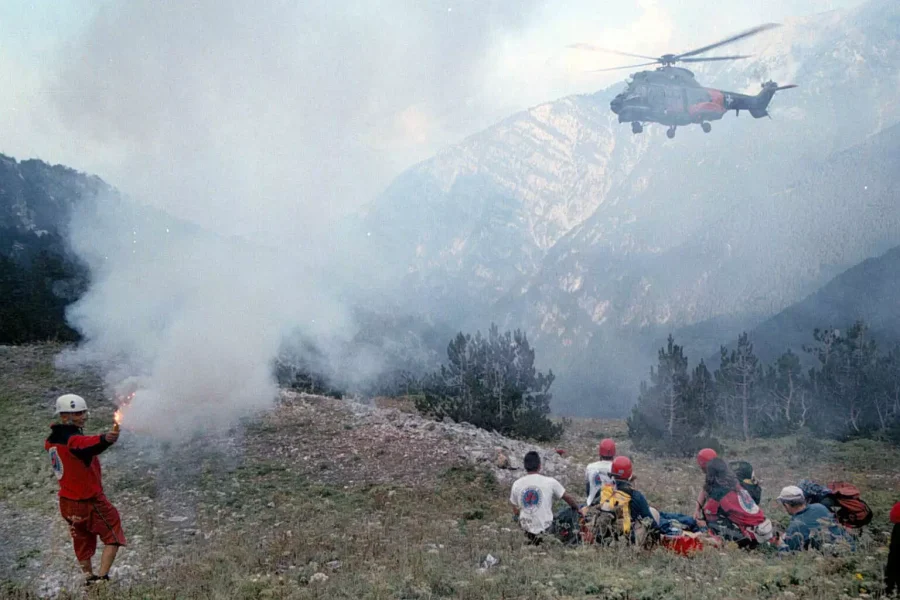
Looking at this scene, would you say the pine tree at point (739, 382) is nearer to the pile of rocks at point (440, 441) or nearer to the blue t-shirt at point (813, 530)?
the pile of rocks at point (440, 441)

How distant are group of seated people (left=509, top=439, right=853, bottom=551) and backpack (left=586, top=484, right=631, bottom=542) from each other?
0.01 metres

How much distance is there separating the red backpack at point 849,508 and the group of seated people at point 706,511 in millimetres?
348

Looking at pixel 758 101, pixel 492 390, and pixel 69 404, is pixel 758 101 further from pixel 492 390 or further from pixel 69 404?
pixel 69 404

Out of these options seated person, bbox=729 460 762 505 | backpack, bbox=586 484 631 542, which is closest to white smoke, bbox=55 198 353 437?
backpack, bbox=586 484 631 542

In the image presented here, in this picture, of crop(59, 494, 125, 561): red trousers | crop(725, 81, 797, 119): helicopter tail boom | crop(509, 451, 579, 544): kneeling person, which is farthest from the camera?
crop(725, 81, 797, 119): helicopter tail boom

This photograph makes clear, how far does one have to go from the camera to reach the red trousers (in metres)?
7.09

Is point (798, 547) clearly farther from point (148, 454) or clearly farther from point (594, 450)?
point (594, 450)

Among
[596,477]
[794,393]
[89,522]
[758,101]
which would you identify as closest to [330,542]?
[89,522]

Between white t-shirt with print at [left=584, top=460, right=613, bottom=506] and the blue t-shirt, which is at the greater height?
white t-shirt with print at [left=584, top=460, right=613, bottom=506]

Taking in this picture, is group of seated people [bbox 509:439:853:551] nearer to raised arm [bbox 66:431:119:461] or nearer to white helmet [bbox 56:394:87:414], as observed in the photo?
raised arm [bbox 66:431:119:461]

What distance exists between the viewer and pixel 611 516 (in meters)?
8.10

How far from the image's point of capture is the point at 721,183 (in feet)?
566

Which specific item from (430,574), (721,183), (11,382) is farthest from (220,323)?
(721,183)

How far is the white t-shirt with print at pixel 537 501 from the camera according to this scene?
27.9ft
